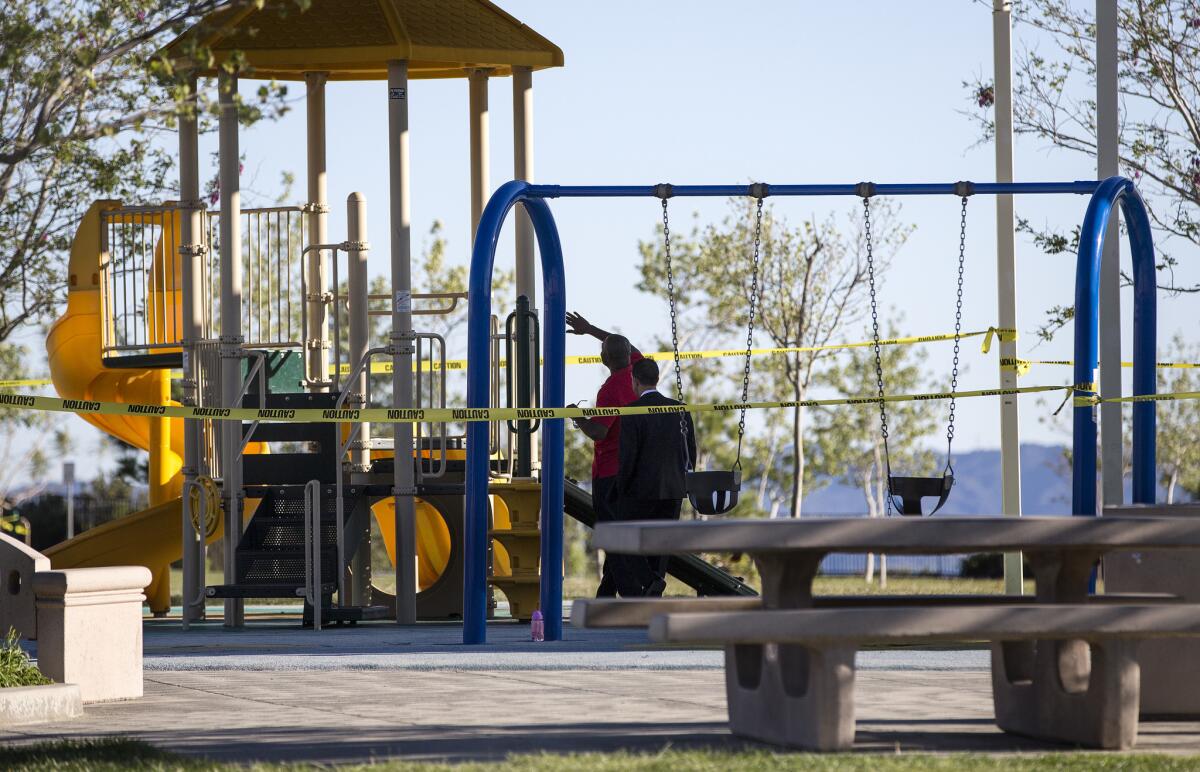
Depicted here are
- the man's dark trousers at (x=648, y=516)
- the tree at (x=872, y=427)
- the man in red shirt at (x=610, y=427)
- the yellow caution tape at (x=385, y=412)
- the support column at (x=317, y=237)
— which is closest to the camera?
the yellow caution tape at (x=385, y=412)

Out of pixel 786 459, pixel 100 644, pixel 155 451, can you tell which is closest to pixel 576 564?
pixel 786 459

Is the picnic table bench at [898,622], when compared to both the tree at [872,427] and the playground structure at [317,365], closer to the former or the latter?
the playground structure at [317,365]

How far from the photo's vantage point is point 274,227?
55.3 ft

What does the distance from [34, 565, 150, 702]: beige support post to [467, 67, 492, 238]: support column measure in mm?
8091

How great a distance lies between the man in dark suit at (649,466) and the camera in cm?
1360

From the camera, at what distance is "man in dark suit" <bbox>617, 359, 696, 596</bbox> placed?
44.6 ft

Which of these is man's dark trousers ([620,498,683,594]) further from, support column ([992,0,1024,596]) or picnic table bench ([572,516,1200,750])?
picnic table bench ([572,516,1200,750])

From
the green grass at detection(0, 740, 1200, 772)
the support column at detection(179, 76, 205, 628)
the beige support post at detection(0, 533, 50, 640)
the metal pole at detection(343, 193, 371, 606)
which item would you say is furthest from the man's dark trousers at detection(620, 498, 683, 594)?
the green grass at detection(0, 740, 1200, 772)

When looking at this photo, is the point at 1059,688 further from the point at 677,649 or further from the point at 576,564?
the point at 576,564

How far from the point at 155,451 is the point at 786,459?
1290 inches

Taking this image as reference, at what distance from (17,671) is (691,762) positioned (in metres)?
3.53

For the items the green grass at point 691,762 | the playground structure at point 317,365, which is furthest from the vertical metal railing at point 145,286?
the green grass at point 691,762

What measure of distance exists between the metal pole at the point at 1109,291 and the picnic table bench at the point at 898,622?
700 cm

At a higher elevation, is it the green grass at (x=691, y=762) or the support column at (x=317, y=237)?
the support column at (x=317, y=237)
